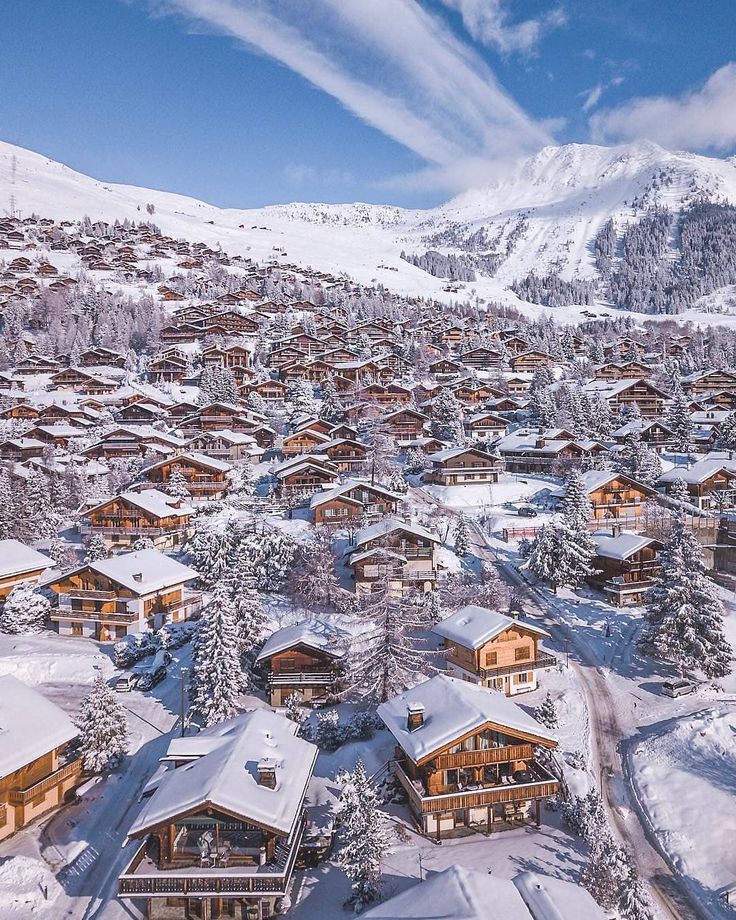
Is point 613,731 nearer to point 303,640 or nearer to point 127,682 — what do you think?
point 303,640

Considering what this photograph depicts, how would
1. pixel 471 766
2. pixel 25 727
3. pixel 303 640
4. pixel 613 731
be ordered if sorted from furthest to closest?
pixel 303 640
pixel 613 731
pixel 25 727
pixel 471 766

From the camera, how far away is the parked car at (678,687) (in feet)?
103

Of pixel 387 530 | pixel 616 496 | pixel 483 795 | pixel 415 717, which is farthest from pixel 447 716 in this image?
pixel 616 496

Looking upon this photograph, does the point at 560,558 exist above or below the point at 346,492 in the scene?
below

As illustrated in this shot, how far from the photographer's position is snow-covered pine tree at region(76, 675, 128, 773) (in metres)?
25.0

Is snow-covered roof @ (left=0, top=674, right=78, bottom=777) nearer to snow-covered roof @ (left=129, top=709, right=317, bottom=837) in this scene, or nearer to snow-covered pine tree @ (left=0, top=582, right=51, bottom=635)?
snow-covered roof @ (left=129, top=709, right=317, bottom=837)

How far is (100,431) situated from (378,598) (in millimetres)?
50591

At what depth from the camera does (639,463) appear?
59.4m

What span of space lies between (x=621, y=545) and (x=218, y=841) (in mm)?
34515

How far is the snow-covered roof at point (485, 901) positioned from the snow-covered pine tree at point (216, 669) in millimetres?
14705

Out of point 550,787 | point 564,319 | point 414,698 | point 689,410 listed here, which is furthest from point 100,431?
point 564,319

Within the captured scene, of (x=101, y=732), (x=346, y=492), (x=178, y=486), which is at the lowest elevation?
(x=101, y=732)

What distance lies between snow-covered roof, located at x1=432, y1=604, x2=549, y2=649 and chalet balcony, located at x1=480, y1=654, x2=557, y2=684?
1363 millimetres

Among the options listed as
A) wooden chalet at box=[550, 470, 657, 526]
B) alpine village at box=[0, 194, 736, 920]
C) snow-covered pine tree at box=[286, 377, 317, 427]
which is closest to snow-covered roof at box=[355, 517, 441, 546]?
alpine village at box=[0, 194, 736, 920]
